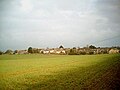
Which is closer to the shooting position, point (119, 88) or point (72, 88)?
point (119, 88)

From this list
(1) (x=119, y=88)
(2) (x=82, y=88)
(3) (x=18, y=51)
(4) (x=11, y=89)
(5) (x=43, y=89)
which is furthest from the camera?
(3) (x=18, y=51)

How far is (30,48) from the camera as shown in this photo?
363 feet

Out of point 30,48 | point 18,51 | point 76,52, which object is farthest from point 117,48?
point 18,51

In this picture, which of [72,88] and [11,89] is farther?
[11,89]

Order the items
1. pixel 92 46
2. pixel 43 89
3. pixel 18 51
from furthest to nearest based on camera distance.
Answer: pixel 92 46 → pixel 18 51 → pixel 43 89

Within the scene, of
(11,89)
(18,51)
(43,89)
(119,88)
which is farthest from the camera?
(18,51)

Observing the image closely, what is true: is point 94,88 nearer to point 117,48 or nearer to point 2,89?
point 2,89

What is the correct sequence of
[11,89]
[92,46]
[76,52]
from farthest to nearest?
[92,46] → [76,52] → [11,89]

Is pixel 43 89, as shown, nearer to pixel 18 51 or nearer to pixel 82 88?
pixel 82 88

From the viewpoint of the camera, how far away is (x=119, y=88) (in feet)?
34.8

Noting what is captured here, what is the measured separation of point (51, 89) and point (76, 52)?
276ft

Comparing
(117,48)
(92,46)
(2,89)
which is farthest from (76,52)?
(2,89)

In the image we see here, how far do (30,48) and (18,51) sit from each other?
47.1 feet

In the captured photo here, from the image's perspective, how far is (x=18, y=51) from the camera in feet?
399
